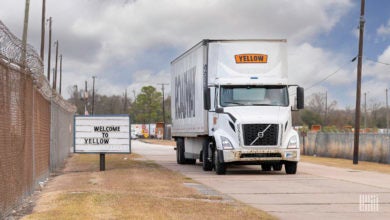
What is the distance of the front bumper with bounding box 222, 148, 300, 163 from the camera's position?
20984mm

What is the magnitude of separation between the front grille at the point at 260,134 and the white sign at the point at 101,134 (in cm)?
455

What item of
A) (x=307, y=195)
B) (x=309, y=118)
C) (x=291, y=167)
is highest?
(x=309, y=118)

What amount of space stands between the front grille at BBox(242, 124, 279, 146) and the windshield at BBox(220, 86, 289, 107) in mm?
901

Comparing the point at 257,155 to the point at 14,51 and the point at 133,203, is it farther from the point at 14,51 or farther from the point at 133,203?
the point at 14,51

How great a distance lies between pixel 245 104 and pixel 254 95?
1.65ft

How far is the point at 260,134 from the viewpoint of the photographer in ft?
69.2

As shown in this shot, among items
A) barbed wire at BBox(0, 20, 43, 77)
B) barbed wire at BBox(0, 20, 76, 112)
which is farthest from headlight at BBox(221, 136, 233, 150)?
barbed wire at BBox(0, 20, 43, 77)

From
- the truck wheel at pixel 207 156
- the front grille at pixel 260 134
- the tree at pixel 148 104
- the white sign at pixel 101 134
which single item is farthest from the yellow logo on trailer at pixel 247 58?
the tree at pixel 148 104

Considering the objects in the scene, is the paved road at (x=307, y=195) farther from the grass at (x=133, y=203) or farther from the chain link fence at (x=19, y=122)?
the chain link fence at (x=19, y=122)

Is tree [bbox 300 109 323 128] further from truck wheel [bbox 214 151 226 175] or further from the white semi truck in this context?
truck wheel [bbox 214 151 226 175]

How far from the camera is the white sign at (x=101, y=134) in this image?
76.0 ft

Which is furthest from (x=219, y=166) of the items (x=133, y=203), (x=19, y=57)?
(x=19, y=57)

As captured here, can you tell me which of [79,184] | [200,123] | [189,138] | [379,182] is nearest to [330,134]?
[189,138]

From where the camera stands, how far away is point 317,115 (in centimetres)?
13075
